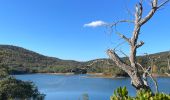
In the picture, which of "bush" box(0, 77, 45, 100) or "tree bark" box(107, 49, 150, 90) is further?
"bush" box(0, 77, 45, 100)

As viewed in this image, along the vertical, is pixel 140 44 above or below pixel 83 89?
below

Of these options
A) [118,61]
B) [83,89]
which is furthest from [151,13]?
[83,89]

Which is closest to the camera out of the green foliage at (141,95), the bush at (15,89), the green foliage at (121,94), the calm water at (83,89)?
the green foliage at (141,95)

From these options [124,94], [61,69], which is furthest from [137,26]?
[61,69]

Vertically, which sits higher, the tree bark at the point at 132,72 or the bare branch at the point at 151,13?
the bare branch at the point at 151,13

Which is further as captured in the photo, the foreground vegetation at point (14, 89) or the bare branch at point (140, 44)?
the foreground vegetation at point (14, 89)

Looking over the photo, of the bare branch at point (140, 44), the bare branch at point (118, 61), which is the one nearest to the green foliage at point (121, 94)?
the bare branch at point (118, 61)

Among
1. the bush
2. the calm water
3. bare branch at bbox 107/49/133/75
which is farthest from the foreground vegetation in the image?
bare branch at bbox 107/49/133/75

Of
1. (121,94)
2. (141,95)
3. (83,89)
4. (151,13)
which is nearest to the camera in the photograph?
(141,95)

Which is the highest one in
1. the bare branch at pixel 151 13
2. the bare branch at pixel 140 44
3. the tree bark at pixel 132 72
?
the bare branch at pixel 151 13

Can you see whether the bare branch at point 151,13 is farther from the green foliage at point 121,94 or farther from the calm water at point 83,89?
the calm water at point 83,89

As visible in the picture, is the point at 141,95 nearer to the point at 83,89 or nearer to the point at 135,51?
the point at 135,51

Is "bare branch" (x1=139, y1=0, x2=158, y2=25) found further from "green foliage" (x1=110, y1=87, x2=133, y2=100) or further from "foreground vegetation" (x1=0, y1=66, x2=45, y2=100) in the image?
"foreground vegetation" (x1=0, y1=66, x2=45, y2=100)

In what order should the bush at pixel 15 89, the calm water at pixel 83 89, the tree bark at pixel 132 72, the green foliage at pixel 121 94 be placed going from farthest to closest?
the calm water at pixel 83 89 < the bush at pixel 15 89 < the tree bark at pixel 132 72 < the green foliage at pixel 121 94
